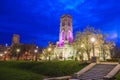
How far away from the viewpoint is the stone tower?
128 metres

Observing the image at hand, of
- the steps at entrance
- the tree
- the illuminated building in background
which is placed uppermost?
the illuminated building in background

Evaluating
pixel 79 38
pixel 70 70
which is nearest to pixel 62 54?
pixel 79 38

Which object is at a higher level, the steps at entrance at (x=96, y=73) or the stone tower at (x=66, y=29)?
the stone tower at (x=66, y=29)

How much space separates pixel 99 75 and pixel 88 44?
110 feet

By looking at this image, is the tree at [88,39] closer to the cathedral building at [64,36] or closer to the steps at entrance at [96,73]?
the steps at entrance at [96,73]

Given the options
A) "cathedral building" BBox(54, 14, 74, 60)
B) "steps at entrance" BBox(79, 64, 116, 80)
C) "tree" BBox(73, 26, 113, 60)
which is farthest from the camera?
"cathedral building" BBox(54, 14, 74, 60)

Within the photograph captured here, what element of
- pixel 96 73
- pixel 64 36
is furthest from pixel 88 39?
pixel 64 36

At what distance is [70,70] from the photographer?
120ft

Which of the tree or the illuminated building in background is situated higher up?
the illuminated building in background

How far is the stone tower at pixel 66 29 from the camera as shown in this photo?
12812cm

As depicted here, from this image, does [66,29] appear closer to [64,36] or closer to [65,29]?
[65,29]

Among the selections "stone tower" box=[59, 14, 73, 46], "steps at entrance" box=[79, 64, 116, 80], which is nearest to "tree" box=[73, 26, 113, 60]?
"steps at entrance" box=[79, 64, 116, 80]

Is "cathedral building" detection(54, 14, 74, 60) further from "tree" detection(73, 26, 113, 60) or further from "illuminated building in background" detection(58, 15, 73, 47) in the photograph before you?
"tree" detection(73, 26, 113, 60)

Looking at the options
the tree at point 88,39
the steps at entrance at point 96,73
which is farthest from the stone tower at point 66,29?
the steps at entrance at point 96,73
